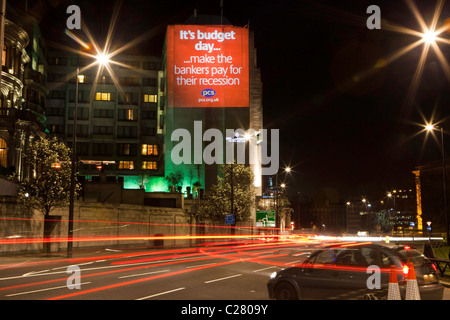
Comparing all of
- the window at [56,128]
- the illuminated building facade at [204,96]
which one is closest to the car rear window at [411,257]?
the illuminated building facade at [204,96]

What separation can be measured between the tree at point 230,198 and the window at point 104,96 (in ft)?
146

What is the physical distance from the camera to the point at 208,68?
59.6m

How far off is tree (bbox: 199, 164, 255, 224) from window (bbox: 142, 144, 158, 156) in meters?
38.0

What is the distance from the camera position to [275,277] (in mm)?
11070

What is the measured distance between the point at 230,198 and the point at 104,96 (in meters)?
48.9

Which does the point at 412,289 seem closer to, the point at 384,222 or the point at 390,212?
the point at 384,222

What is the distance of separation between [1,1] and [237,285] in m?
10.6

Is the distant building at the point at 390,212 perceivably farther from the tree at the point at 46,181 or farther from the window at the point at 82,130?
the tree at the point at 46,181

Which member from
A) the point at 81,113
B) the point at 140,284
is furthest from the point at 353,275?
the point at 81,113

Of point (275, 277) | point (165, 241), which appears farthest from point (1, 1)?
point (165, 241)

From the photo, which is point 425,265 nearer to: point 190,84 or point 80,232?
point 80,232

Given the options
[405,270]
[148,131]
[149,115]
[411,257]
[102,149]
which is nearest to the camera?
[405,270]

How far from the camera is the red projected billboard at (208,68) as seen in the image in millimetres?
59844

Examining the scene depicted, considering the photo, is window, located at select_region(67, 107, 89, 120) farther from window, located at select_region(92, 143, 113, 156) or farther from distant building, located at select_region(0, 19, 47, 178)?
distant building, located at select_region(0, 19, 47, 178)
